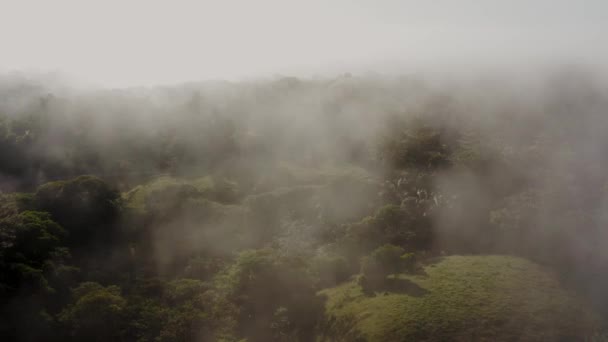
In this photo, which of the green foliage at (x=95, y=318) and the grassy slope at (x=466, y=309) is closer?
the grassy slope at (x=466, y=309)

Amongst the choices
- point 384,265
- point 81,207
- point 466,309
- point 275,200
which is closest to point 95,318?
point 81,207

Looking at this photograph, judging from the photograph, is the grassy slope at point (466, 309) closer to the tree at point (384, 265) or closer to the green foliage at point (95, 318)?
the tree at point (384, 265)

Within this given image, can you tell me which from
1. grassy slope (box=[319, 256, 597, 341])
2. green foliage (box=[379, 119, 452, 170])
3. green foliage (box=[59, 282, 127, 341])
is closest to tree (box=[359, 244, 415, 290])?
grassy slope (box=[319, 256, 597, 341])

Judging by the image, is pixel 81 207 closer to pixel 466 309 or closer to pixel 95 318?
pixel 95 318

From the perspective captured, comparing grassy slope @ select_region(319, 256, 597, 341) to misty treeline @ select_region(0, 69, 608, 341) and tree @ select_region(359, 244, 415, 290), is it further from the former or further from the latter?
misty treeline @ select_region(0, 69, 608, 341)

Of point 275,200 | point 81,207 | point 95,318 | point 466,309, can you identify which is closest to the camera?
point 466,309

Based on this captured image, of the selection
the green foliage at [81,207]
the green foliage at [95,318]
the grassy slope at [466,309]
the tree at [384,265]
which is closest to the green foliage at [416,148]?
the tree at [384,265]
